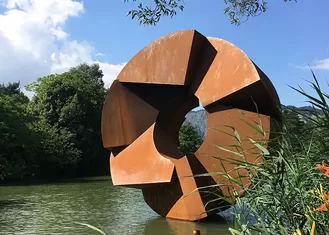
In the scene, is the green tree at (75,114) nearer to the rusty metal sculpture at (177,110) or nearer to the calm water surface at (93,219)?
the calm water surface at (93,219)

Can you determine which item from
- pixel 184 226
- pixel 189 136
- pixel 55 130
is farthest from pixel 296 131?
pixel 55 130

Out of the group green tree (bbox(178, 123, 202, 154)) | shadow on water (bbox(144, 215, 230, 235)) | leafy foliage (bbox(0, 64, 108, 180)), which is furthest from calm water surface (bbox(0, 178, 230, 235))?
green tree (bbox(178, 123, 202, 154))

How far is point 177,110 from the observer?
9.31 m

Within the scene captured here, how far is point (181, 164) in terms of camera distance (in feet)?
26.7

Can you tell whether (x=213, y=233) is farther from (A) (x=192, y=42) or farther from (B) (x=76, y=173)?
(B) (x=76, y=173)

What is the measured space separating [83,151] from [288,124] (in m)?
28.4

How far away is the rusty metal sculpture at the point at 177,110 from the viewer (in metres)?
7.77

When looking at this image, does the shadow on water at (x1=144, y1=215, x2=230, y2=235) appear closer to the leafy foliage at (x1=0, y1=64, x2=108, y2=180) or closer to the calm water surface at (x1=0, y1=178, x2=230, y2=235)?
the calm water surface at (x1=0, y1=178, x2=230, y2=235)

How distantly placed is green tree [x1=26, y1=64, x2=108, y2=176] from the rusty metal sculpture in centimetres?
2058

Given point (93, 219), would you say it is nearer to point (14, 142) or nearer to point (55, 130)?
point (14, 142)

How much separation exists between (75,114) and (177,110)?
72.0 feet

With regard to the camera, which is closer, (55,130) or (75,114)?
(55,130)

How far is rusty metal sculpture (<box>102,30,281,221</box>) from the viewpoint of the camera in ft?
25.5

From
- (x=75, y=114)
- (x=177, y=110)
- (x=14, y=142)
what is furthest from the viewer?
(x=75, y=114)
